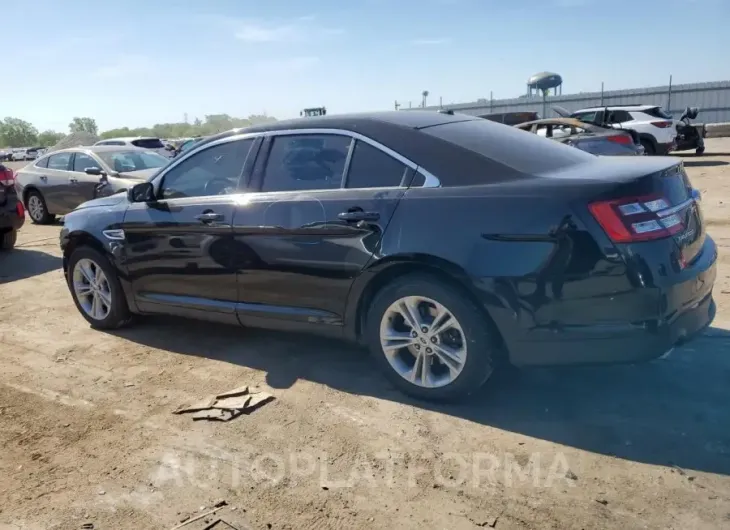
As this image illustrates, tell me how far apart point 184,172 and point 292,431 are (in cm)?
228

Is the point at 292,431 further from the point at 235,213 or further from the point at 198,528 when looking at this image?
the point at 235,213

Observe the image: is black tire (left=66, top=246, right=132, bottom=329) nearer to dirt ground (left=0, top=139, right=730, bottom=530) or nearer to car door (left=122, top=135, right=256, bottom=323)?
car door (left=122, top=135, right=256, bottom=323)

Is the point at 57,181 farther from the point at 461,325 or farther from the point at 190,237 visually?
the point at 461,325

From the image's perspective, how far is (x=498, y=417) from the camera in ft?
11.8

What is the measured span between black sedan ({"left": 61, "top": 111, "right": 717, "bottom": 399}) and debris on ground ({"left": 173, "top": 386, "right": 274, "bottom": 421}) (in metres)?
0.50

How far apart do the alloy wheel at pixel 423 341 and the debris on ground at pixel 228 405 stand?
838 millimetres

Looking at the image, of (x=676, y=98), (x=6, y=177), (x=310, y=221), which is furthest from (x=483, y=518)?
(x=676, y=98)

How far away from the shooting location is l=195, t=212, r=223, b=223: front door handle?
448 cm

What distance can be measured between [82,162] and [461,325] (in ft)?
33.7

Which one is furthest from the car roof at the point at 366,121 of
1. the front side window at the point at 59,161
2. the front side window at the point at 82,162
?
the front side window at the point at 59,161

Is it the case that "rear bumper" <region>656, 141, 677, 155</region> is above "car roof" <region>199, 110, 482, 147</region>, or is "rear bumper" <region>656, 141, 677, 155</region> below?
below

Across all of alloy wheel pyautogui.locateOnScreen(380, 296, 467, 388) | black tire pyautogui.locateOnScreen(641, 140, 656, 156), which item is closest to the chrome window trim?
alloy wheel pyautogui.locateOnScreen(380, 296, 467, 388)

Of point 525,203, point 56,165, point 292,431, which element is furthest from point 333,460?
point 56,165

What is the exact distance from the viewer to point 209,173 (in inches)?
187
